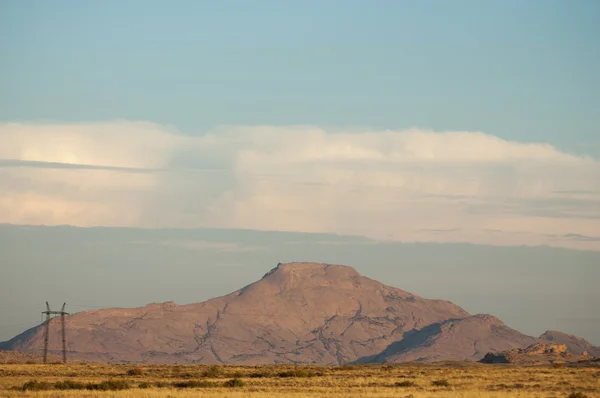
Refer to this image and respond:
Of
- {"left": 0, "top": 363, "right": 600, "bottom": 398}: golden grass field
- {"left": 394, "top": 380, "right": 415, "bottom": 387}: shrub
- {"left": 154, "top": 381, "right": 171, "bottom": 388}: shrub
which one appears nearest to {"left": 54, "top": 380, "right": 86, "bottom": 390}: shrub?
{"left": 0, "top": 363, "right": 600, "bottom": 398}: golden grass field

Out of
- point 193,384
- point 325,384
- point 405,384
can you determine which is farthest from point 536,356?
point 193,384

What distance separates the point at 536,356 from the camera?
6550 inches

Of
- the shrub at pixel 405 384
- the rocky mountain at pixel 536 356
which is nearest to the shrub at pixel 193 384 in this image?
the shrub at pixel 405 384

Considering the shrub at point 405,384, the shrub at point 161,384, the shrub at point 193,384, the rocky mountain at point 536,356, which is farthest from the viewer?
the rocky mountain at point 536,356

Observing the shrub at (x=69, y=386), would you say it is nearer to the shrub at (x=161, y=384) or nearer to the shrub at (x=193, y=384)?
the shrub at (x=161, y=384)

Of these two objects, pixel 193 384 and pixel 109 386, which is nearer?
pixel 109 386

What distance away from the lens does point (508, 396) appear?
2458 inches

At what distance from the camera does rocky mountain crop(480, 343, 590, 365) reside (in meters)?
149

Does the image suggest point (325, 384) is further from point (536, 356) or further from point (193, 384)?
point (536, 356)

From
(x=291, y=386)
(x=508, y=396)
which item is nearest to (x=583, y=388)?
(x=508, y=396)

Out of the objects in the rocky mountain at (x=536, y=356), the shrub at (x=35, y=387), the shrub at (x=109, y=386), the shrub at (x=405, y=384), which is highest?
the shrub at (x=35, y=387)

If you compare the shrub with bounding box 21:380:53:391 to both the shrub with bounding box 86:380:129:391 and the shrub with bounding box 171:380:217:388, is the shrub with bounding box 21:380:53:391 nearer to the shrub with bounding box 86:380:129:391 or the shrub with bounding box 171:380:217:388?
the shrub with bounding box 86:380:129:391

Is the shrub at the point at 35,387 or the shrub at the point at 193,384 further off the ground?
the shrub at the point at 35,387

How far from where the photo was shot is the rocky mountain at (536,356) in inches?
5857
